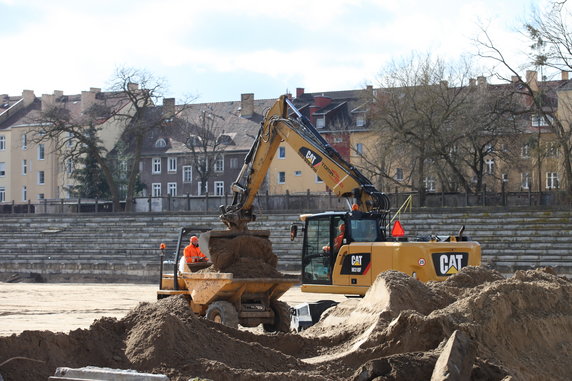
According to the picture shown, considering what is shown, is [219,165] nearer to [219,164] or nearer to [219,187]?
[219,164]

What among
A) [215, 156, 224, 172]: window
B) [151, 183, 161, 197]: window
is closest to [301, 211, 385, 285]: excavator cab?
[215, 156, 224, 172]: window

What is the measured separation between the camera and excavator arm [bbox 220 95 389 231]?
1878 centimetres

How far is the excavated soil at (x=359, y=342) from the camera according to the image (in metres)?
9.17

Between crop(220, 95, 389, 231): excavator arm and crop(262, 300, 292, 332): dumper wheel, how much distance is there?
242cm

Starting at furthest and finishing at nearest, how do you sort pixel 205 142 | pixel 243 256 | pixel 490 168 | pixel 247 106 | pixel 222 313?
pixel 247 106
pixel 205 142
pixel 490 168
pixel 243 256
pixel 222 313

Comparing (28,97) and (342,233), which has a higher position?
(28,97)

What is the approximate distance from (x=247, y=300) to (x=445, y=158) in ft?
99.7

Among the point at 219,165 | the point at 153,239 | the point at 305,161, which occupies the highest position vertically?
the point at 219,165

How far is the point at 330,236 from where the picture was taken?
17906 mm

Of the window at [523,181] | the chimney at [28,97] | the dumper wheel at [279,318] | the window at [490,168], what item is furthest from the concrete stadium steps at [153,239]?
the chimney at [28,97]

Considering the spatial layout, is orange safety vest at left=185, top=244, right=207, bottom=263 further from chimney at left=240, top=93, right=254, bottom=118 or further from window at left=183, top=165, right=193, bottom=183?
chimney at left=240, top=93, right=254, bottom=118

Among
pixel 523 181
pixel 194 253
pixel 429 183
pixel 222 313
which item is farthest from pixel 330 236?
pixel 523 181

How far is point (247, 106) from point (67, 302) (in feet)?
168

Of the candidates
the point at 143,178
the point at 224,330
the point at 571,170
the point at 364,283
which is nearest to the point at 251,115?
the point at 143,178
